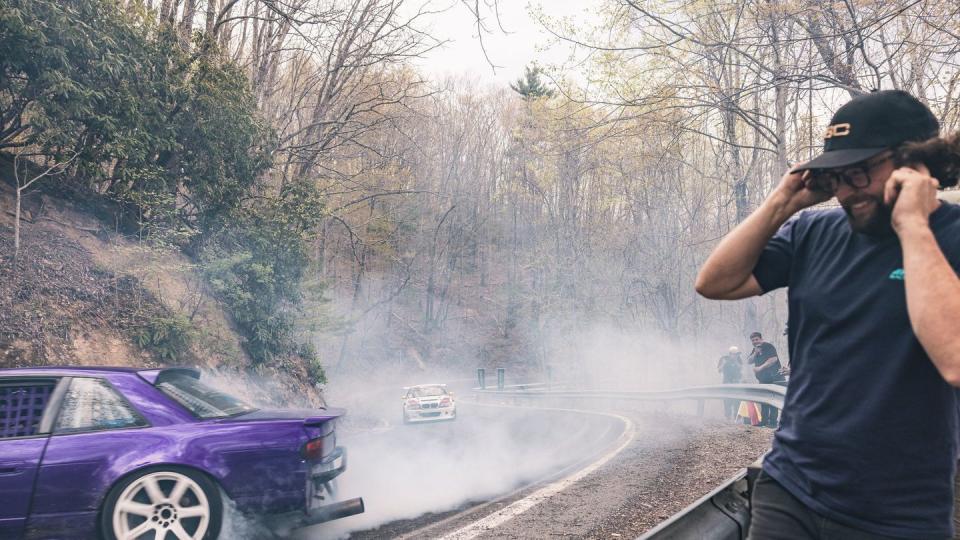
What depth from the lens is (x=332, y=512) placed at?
517 cm

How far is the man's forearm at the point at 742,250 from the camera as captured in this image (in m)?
2.26

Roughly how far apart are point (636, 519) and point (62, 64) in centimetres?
1179

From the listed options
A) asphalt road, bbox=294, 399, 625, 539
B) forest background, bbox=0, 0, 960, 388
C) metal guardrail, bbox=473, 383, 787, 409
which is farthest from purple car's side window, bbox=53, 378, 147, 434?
metal guardrail, bbox=473, 383, 787, 409

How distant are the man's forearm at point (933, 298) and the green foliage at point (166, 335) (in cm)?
1267

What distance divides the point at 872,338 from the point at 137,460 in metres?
4.70

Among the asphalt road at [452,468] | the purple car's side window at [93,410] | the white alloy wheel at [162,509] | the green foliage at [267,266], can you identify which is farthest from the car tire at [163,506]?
the green foliage at [267,266]

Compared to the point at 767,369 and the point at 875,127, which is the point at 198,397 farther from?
the point at 767,369

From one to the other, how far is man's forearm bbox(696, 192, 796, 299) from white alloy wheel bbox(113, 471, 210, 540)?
4000 mm

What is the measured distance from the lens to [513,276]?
4997 centimetres

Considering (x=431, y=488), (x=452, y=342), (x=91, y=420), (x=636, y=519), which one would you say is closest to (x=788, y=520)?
(x=636, y=519)

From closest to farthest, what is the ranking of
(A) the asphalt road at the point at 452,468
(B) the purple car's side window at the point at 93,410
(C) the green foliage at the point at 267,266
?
(B) the purple car's side window at the point at 93,410
(A) the asphalt road at the point at 452,468
(C) the green foliage at the point at 267,266

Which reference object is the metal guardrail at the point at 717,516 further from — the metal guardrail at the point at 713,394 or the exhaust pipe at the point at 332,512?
the metal guardrail at the point at 713,394

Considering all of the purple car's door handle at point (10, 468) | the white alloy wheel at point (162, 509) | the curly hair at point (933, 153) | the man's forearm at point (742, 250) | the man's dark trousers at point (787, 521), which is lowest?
the white alloy wheel at point (162, 509)

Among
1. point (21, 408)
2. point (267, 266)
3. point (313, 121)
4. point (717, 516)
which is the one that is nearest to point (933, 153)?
point (717, 516)
